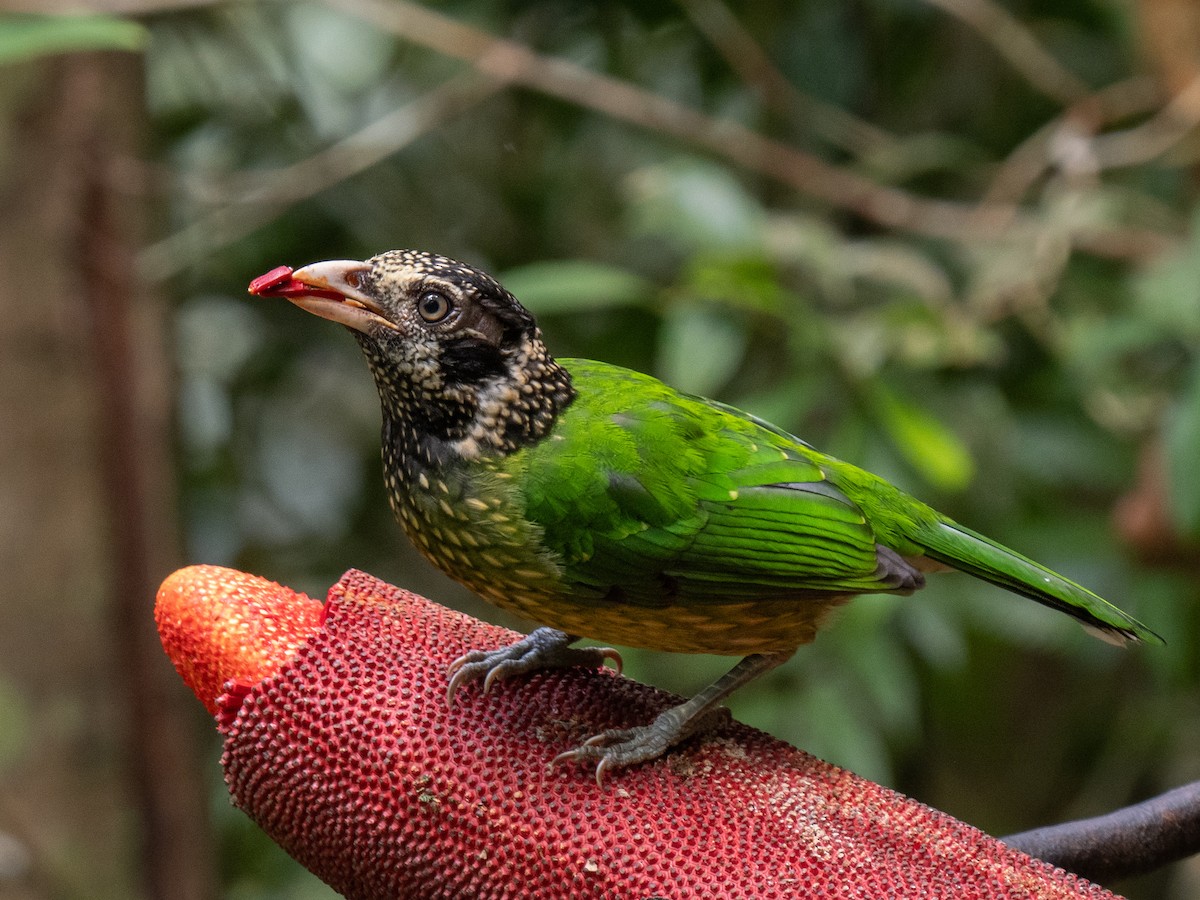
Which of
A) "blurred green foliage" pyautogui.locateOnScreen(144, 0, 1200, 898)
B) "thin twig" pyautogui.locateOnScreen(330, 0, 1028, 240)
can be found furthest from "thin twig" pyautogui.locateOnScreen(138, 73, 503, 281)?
"thin twig" pyautogui.locateOnScreen(330, 0, 1028, 240)

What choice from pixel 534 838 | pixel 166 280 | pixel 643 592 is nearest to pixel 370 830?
pixel 534 838

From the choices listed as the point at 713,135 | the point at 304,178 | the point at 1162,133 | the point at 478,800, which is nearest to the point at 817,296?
→ the point at 713,135

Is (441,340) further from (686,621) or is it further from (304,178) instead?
(304,178)

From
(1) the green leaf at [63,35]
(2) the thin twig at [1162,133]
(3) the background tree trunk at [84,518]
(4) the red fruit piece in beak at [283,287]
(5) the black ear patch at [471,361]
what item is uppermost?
(1) the green leaf at [63,35]

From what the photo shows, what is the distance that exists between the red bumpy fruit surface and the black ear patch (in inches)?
13.8

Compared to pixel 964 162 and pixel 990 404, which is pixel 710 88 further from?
pixel 990 404

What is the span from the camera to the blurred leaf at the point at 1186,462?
124 inches

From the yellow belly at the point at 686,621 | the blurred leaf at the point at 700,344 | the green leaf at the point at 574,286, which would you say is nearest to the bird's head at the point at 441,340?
the yellow belly at the point at 686,621

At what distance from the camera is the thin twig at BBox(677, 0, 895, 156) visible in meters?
4.08

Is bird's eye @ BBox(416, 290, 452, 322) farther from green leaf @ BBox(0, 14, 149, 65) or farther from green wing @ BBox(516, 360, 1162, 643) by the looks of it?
green leaf @ BBox(0, 14, 149, 65)

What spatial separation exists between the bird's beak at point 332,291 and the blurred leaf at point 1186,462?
2.09 meters

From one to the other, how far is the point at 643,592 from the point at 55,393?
2157mm

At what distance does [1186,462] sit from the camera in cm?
318

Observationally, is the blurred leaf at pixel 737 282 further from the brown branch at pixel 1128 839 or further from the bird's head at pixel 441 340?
the brown branch at pixel 1128 839
